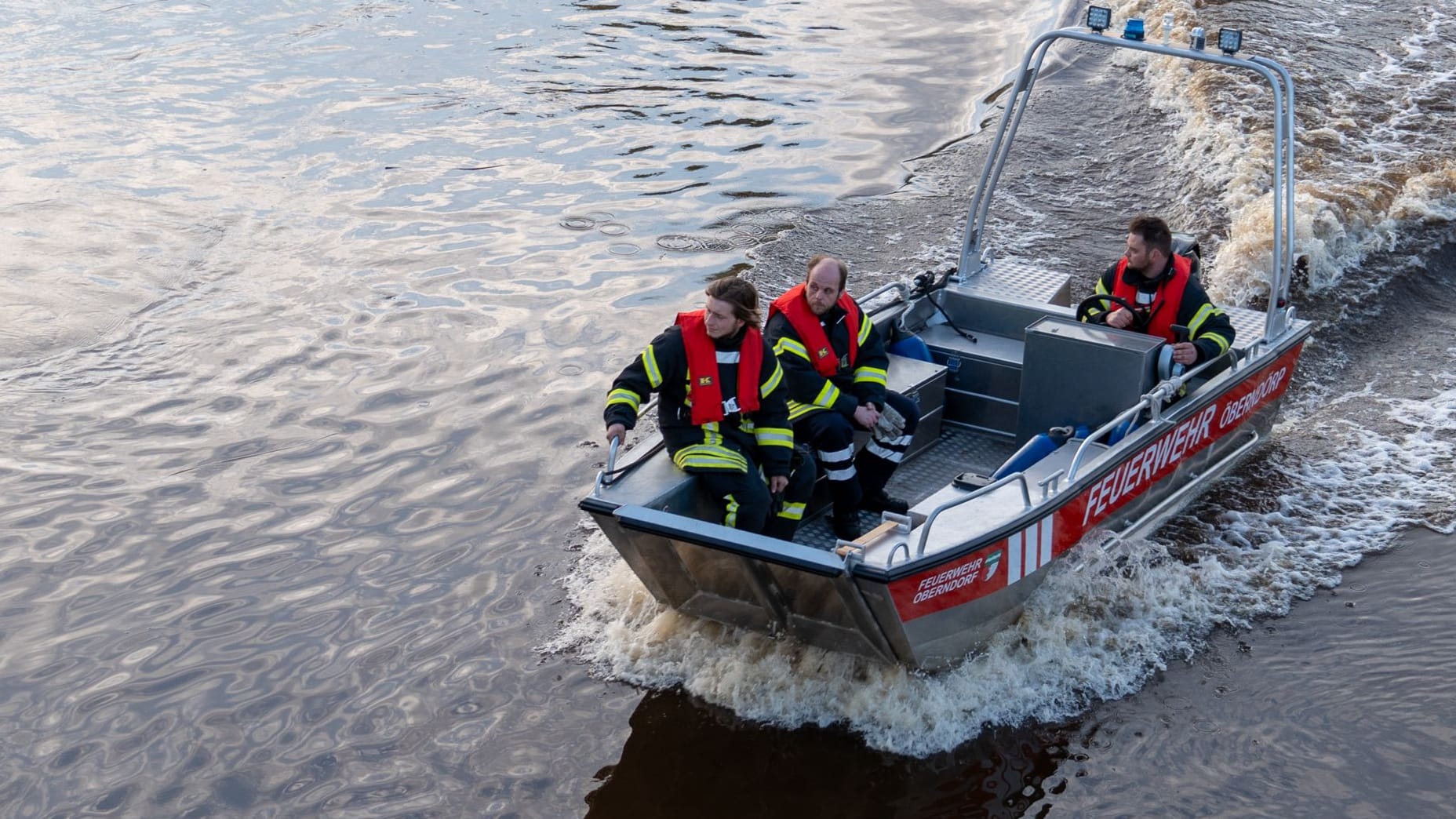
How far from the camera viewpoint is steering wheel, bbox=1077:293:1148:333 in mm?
6082

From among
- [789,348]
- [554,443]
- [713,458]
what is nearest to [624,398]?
[713,458]

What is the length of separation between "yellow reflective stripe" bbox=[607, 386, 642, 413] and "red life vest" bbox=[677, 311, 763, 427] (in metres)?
0.21

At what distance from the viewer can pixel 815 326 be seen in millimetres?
5430

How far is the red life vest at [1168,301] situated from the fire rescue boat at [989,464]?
244mm

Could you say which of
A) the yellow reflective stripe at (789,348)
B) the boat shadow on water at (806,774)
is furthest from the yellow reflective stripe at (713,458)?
the boat shadow on water at (806,774)

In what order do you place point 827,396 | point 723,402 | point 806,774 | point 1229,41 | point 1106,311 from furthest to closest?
point 1106,311 → point 1229,41 → point 827,396 → point 723,402 → point 806,774

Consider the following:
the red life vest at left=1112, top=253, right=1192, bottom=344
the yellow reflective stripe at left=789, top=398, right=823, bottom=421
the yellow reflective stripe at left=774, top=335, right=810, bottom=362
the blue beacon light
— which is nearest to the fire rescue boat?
the blue beacon light

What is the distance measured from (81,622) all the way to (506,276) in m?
4.07

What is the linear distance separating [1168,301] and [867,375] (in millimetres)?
1485

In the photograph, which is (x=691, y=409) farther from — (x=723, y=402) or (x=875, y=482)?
(x=875, y=482)

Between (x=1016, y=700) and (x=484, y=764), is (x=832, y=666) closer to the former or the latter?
(x=1016, y=700)

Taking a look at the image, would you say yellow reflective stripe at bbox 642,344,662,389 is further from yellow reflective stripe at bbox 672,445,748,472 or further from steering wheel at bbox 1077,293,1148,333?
steering wheel at bbox 1077,293,1148,333

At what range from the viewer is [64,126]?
37.4ft

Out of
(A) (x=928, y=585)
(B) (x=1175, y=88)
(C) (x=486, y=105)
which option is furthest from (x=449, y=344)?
(B) (x=1175, y=88)
